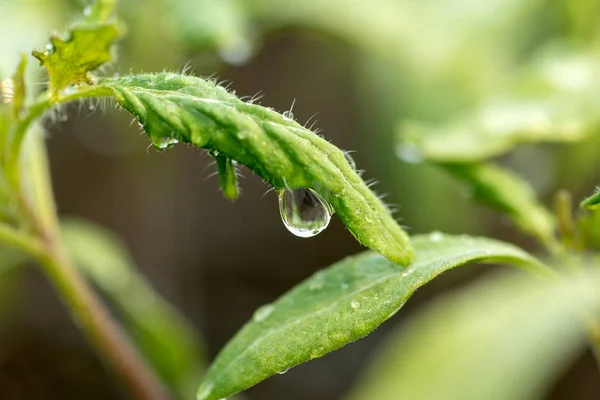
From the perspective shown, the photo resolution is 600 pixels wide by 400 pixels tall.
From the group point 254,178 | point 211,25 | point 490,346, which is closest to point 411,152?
point 211,25

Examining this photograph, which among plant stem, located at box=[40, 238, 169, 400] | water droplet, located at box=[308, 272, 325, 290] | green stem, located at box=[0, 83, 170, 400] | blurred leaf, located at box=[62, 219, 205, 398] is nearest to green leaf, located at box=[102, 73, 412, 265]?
water droplet, located at box=[308, 272, 325, 290]

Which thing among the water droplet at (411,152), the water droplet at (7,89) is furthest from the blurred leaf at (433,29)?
the water droplet at (7,89)

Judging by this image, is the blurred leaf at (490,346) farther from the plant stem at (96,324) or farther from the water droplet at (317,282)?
the water droplet at (317,282)

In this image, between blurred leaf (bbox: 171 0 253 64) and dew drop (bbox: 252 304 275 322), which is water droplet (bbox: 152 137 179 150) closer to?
dew drop (bbox: 252 304 275 322)

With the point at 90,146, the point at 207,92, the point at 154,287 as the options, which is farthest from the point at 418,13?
the point at 207,92

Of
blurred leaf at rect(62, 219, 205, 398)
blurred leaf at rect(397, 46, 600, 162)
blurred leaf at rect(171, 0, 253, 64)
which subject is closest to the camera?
blurred leaf at rect(397, 46, 600, 162)

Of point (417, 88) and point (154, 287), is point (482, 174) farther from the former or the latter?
point (154, 287)
